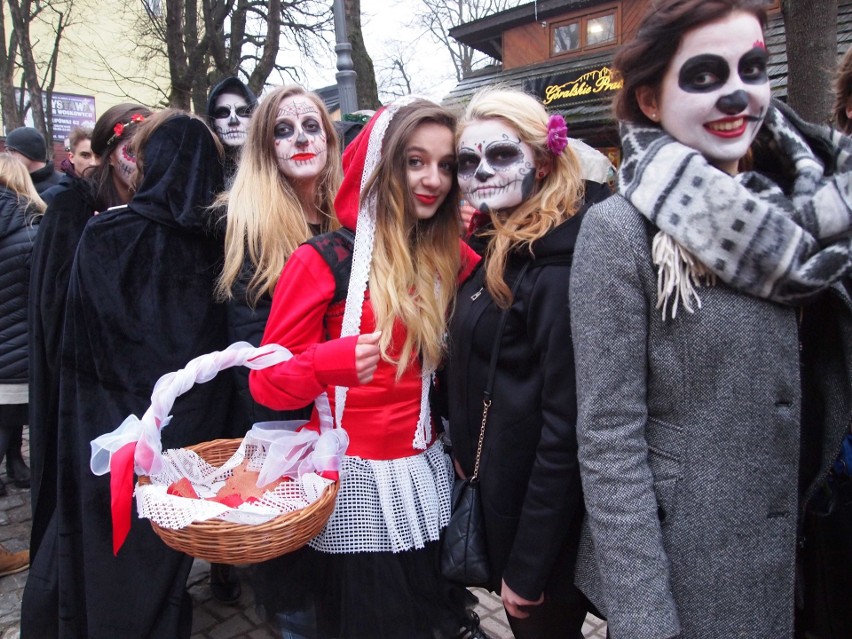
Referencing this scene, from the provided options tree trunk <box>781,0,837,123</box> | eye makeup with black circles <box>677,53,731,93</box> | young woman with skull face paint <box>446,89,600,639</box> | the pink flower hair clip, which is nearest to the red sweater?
young woman with skull face paint <box>446,89,600,639</box>

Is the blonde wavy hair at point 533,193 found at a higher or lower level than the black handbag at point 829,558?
higher

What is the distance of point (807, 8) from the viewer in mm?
3889

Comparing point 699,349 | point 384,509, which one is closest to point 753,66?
point 699,349

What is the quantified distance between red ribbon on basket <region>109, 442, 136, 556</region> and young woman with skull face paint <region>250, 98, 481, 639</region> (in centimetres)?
39

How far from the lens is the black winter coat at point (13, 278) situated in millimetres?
3961

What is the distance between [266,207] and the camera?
2.40 m

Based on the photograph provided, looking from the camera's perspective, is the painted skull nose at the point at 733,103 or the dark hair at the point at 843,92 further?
the dark hair at the point at 843,92

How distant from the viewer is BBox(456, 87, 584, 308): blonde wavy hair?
1685mm

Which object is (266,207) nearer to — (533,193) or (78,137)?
(533,193)

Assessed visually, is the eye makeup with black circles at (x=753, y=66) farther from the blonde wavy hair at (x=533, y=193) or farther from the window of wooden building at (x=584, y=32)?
the window of wooden building at (x=584, y=32)

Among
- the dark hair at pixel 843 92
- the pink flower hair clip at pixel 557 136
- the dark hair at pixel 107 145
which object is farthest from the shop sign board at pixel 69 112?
the dark hair at pixel 843 92

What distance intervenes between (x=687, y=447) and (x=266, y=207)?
1700 millimetres

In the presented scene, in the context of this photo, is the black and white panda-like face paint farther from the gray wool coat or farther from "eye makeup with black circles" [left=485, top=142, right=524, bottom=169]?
"eye makeup with black circles" [left=485, top=142, right=524, bottom=169]

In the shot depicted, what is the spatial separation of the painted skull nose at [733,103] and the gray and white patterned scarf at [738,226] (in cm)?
11
